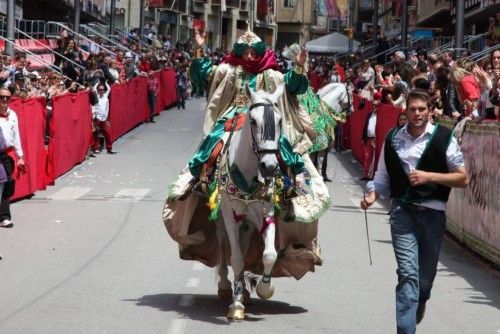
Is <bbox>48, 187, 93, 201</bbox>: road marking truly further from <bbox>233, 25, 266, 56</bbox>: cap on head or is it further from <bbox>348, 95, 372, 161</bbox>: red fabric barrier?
<bbox>233, 25, 266, 56</bbox>: cap on head

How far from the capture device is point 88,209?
1983 centimetres

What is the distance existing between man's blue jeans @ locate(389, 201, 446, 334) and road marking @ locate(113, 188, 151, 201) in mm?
12261

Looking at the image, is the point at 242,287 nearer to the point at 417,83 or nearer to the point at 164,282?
the point at 164,282

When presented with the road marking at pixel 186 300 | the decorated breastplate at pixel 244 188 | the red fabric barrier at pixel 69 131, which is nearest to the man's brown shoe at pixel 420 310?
the decorated breastplate at pixel 244 188

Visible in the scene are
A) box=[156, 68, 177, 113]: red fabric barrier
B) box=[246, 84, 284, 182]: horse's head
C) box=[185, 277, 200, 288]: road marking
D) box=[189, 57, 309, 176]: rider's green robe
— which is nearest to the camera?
box=[246, 84, 284, 182]: horse's head

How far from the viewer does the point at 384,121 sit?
25516 millimetres

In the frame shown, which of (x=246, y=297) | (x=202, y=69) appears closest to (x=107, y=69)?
(x=202, y=69)

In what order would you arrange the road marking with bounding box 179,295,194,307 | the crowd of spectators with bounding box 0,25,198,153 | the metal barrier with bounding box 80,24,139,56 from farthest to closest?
1. the metal barrier with bounding box 80,24,139,56
2. the crowd of spectators with bounding box 0,25,198,153
3. the road marking with bounding box 179,295,194,307

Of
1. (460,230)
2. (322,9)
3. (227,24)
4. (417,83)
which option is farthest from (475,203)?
(227,24)

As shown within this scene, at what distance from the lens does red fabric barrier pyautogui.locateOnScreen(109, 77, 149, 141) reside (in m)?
33.4

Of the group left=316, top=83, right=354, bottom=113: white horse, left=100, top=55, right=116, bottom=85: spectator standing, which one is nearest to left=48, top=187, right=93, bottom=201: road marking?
left=316, top=83, right=354, bottom=113: white horse

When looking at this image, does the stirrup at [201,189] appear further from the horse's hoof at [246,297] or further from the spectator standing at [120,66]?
the spectator standing at [120,66]

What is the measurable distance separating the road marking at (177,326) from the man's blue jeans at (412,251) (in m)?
1.95

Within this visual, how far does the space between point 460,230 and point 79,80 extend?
18660mm
